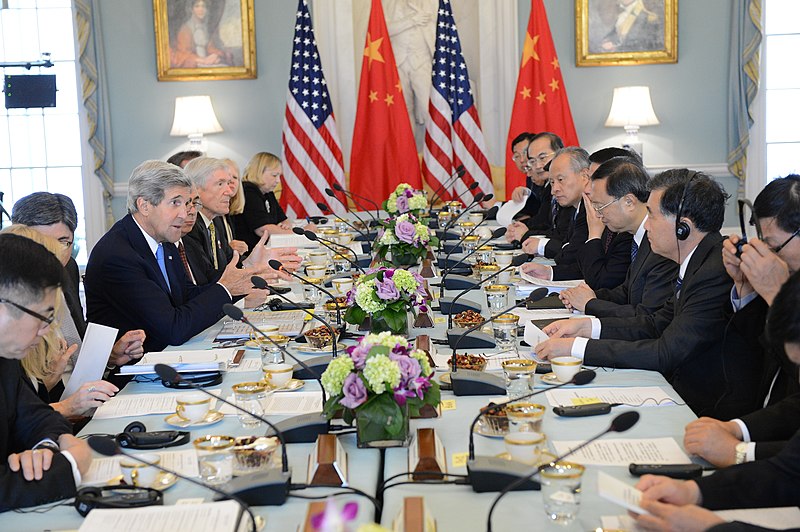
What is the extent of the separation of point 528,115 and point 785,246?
5466 mm

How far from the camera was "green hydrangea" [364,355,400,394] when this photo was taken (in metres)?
1.92

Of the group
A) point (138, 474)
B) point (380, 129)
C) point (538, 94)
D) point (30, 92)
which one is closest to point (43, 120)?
point (30, 92)

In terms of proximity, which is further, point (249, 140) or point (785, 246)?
point (249, 140)

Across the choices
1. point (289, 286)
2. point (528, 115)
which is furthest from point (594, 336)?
point (528, 115)

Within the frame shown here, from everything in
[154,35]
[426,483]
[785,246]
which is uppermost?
[154,35]

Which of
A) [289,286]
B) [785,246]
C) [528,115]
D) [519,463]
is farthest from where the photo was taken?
[528,115]

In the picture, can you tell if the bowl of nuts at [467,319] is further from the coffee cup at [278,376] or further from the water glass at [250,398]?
the water glass at [250,398]

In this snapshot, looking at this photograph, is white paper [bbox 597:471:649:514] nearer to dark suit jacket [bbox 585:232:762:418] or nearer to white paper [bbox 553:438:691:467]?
white paper [bbox 553:438:691:467]

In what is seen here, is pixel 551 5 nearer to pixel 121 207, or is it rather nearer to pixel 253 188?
pixel 253 188

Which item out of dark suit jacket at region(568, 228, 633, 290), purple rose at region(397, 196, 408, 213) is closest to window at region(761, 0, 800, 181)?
purple rose at region(397, 196, 408, 213)

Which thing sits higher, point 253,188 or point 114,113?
point 114,113

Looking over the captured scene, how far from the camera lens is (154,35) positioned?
26.2ft

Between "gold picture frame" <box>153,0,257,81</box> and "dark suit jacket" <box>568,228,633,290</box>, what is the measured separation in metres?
4.71

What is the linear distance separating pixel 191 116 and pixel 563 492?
6.61 m
